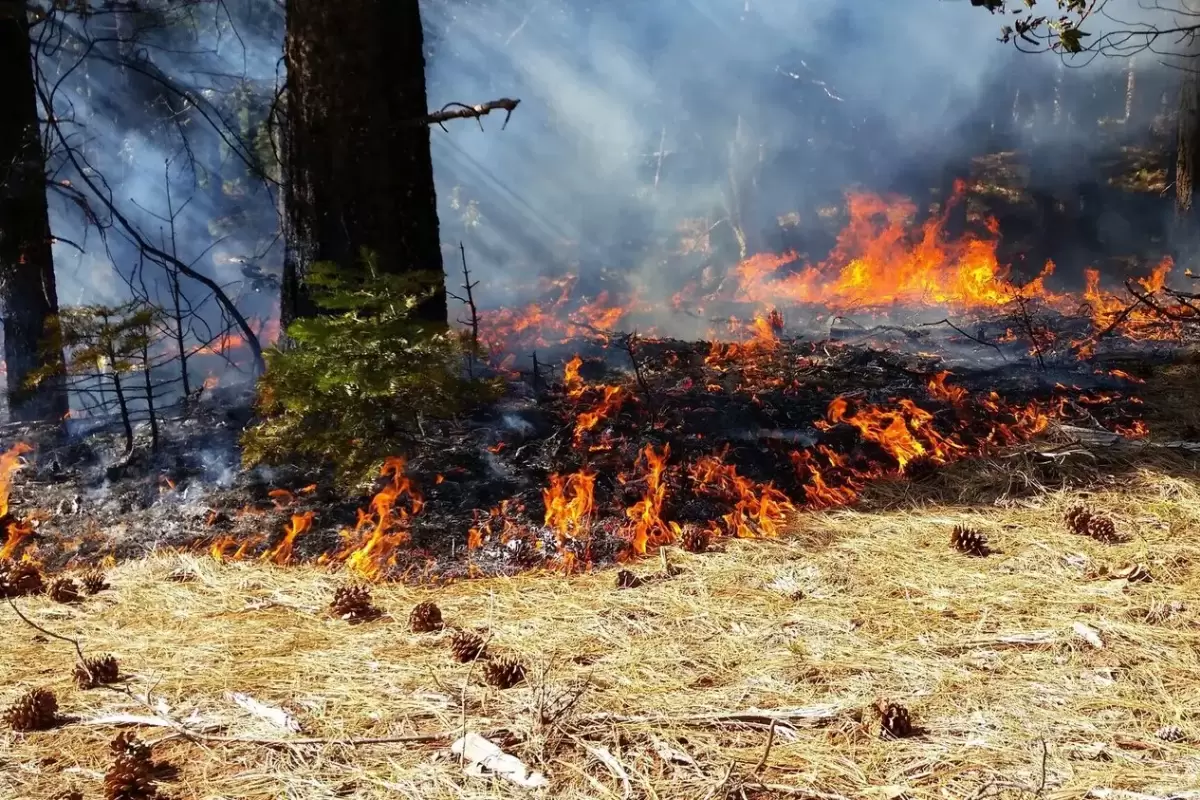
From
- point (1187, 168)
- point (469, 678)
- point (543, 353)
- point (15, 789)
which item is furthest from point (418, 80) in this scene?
point (1187, 168)

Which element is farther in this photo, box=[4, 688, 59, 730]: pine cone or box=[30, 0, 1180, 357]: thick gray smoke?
box=[30, 0, 1180, 357]: thick gray smoke

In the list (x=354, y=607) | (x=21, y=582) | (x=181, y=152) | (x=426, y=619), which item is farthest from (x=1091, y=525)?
(x=181, y=152)

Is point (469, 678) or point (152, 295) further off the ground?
point (152, 295)

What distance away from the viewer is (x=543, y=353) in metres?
7.62

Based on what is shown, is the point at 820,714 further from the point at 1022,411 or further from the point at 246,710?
the point at 1022,411

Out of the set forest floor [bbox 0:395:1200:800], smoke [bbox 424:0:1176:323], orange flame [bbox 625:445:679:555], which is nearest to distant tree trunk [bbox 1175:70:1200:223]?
smoke [bbox 424:0:1176:323]

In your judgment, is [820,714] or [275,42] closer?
[820,714]

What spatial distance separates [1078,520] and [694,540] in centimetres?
174

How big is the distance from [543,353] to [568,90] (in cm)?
1354

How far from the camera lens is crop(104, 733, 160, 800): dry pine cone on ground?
219 centimetres

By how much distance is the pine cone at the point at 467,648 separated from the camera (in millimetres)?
2986

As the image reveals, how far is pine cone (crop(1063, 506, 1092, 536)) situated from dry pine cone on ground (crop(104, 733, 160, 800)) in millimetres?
3742

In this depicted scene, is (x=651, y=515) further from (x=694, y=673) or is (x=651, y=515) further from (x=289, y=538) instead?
(x=289, y=538)

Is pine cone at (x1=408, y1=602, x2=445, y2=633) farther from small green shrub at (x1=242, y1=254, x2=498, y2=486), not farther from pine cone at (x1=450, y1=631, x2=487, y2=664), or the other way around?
small green shrub at (x1=242, y1=254, x2=498, y2=486)
